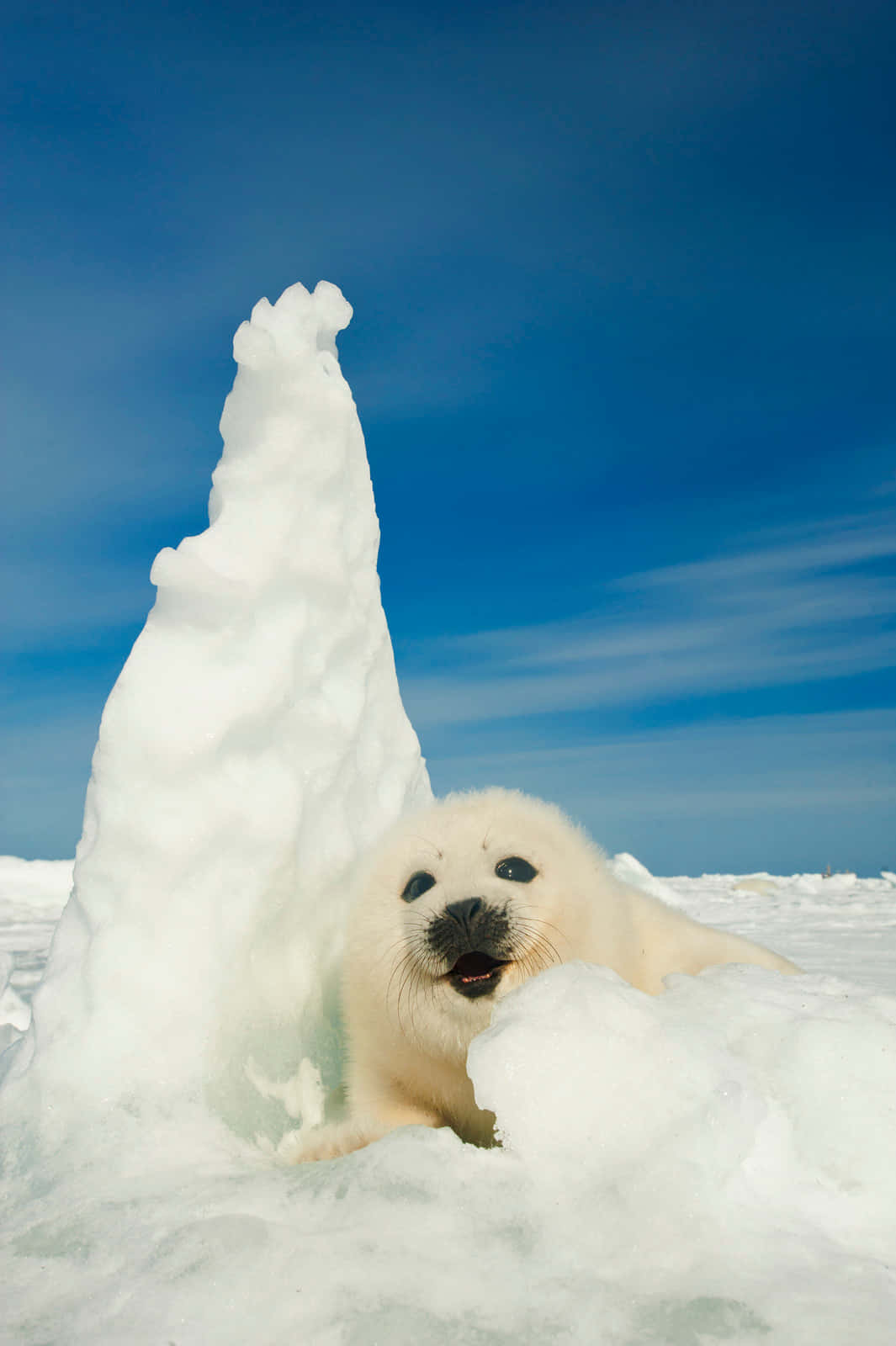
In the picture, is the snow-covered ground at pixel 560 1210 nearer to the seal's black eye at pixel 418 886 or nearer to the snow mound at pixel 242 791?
the snow mound at pixel 242 791

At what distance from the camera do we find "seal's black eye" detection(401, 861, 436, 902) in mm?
2664

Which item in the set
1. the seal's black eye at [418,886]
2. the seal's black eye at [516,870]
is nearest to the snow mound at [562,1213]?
the seal's black eye at [516,870]

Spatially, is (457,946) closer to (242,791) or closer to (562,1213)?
(562,1213)

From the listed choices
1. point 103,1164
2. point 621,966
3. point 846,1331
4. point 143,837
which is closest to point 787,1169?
point 846,1331

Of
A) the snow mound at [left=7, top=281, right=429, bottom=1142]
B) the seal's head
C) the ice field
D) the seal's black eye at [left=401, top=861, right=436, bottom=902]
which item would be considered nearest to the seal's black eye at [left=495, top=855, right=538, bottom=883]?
the seal's head

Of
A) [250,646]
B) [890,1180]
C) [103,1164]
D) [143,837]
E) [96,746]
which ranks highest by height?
[250,646]

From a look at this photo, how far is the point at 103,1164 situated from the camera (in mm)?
2229

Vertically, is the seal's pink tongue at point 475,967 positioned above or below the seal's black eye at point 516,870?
below

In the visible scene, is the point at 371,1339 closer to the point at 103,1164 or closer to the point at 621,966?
the point at 103,1164

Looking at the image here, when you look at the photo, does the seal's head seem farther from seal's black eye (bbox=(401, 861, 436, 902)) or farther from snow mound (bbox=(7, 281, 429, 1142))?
snow mound (bbox=(7, 281, 429, 1142))

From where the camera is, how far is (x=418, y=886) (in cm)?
267

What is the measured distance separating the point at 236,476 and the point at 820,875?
40.8 feet

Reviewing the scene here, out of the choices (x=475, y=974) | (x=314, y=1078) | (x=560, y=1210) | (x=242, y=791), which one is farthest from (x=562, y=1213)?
(x=242, y=791)

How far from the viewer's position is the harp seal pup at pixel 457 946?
243 centimetres
